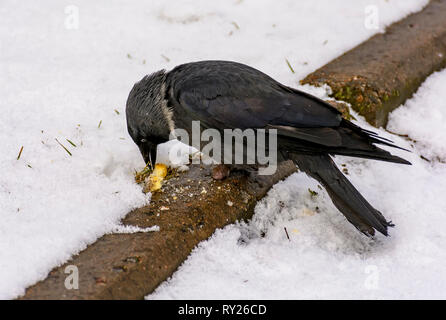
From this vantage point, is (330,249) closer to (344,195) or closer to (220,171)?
(344,195)

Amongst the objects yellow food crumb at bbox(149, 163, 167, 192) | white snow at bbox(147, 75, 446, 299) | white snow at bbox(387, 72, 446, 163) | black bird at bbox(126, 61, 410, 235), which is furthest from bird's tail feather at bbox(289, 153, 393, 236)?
white snow at bbox(387, 72, 446, 163)

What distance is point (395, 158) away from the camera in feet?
10.4

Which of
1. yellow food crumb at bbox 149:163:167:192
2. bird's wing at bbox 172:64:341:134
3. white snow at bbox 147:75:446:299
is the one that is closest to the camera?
white snow at bbox 147:75:446:299

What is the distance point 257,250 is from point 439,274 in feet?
3.10

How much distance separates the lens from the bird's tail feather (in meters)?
3.25

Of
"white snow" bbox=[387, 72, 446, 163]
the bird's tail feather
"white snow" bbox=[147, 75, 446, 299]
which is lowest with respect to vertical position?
"white snow" bbox=[387, 72, 446, 163]

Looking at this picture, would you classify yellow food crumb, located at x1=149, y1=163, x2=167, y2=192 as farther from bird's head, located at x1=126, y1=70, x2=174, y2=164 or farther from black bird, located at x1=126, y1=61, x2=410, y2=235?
black bird, located at x1=126, y1=61, x2=410, y2=235

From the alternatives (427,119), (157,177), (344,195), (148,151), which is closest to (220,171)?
(157,177)

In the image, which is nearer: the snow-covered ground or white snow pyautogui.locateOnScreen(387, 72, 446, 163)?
the snow-covered ground

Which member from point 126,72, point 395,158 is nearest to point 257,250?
point 395,158

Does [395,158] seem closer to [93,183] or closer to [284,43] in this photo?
[93,183]

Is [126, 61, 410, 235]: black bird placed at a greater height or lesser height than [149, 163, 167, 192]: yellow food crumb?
greater

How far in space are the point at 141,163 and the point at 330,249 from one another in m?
1.38

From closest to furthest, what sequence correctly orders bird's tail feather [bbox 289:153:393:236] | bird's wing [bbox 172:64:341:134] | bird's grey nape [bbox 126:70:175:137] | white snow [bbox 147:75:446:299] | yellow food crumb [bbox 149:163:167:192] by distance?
1. white snow [bbox 147:75:446:299]
2. bird's tail feather [bbox 289:153:393:236]
3. bird's wing [bbox 172:64:341:134]
4. yellow food crumb [bbox 149:163:167:192]
5. bird's grey nape [bbox 126:70:175:137]
